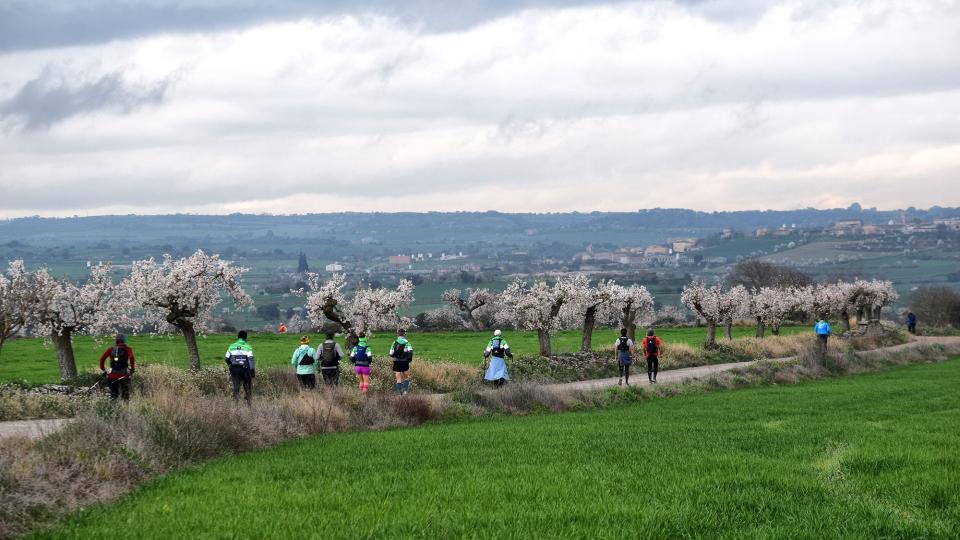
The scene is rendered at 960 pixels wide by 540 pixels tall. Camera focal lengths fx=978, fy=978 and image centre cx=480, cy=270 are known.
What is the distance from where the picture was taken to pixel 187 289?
37.5 meters

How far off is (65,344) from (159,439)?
19276 mm

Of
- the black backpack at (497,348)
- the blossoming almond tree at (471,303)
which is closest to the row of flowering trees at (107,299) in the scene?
the black backpack at (497,348)

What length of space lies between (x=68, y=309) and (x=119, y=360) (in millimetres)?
10139

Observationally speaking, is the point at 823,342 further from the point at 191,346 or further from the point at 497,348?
the point at 191,346

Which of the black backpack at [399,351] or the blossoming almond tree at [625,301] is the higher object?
the black backpack at [399,351]

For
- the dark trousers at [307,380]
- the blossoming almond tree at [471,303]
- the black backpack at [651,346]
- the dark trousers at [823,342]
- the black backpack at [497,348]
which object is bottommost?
the blossoming almond tree at [471,303]

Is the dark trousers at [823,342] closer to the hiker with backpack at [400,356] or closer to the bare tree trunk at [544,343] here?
the bare tree trunk at [544,343]

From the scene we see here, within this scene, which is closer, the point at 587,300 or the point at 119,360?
the point at 119,360

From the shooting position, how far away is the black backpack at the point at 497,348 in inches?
1201

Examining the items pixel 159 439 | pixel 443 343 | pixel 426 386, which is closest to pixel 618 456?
pixel 159 439

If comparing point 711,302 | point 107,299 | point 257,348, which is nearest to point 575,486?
point 107,299

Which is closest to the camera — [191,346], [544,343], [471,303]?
[191,346]

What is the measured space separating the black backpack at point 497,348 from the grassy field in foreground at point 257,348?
12.2 m

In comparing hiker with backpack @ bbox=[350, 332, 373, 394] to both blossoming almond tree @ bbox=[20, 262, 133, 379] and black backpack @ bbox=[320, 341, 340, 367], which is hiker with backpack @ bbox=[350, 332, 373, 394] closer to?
black backpack @ bbox=[320, 341, 340, 367]
